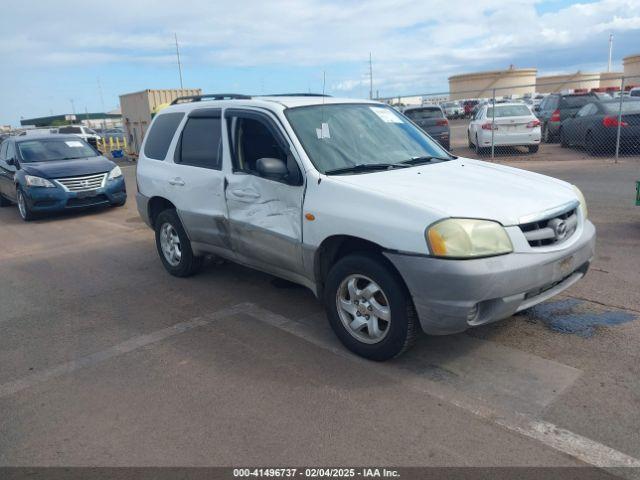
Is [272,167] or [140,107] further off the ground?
[140,107]

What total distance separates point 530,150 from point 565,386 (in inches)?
582

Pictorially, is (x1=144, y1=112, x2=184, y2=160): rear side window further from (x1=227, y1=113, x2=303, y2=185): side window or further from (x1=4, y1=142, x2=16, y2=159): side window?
(x1=4, y1=142, x2=16, y2=159): side window

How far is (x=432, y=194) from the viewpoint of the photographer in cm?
379

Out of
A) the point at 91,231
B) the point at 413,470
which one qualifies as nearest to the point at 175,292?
the point at 413,470

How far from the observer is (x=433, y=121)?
1817cm

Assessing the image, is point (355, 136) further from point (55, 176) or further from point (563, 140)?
point (563, 140)

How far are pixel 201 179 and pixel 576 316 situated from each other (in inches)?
145

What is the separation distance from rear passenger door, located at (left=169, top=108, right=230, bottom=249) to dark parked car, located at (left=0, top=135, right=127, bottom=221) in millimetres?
5705

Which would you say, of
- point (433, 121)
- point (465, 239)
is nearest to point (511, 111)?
point (433, 121)

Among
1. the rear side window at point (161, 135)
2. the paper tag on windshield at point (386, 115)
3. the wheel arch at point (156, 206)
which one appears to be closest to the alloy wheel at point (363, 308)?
the paper tag on windshield at point (386, 115)

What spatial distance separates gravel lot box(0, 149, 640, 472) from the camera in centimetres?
308

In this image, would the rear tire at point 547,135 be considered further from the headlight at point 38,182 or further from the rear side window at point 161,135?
the rear side window at point 161,135

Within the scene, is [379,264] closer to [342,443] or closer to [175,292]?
[342,443]

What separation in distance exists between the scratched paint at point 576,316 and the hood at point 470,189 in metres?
1.08
